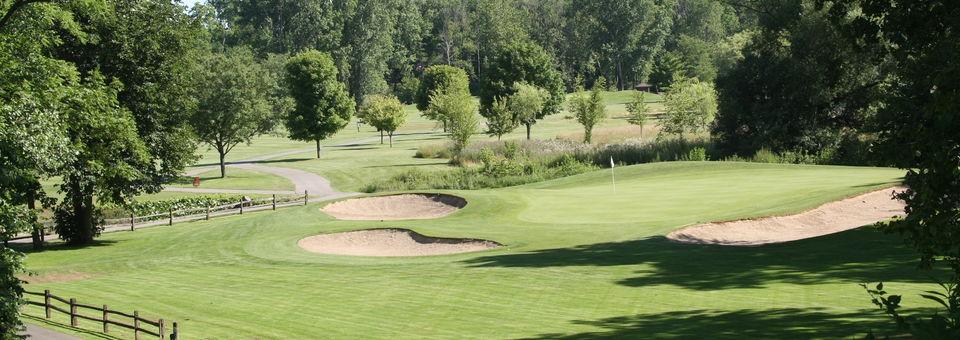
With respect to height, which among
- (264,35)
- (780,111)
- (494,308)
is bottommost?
(494,308)

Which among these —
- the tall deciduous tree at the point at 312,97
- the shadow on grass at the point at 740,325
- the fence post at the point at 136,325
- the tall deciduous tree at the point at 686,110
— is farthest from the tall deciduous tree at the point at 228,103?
the shadow on grass at the point at 740,325

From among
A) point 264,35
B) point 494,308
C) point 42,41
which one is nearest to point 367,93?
point 264,35

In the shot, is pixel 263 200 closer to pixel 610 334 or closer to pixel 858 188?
pixel 858 188

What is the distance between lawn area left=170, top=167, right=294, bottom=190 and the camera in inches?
2749

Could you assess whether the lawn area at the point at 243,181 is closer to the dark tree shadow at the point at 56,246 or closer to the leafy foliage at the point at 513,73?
the dark tree shadow at the point at 56,246

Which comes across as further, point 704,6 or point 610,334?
point 704,6

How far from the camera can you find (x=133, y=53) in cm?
3888

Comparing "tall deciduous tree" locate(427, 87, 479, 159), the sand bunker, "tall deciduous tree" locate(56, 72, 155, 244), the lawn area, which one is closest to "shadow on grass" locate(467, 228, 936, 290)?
the sand bunker

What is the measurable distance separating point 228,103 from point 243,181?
675 cm

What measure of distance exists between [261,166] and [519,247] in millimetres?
58636

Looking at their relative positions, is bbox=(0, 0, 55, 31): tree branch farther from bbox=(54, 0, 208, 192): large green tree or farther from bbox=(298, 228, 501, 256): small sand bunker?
bbox=(298, 228, 501, 256): small sand bunker

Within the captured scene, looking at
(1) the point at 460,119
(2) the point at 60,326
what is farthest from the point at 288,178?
(2) the point at 60,326

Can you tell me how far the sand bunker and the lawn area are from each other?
44.7 meters

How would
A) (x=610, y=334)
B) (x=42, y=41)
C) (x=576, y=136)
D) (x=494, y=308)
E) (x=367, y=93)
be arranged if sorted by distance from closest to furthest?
(x=610, y=334)
(x=494, y=308)
(x=42, y=41)
(x=576, y=136)
(x=367, y=93)
